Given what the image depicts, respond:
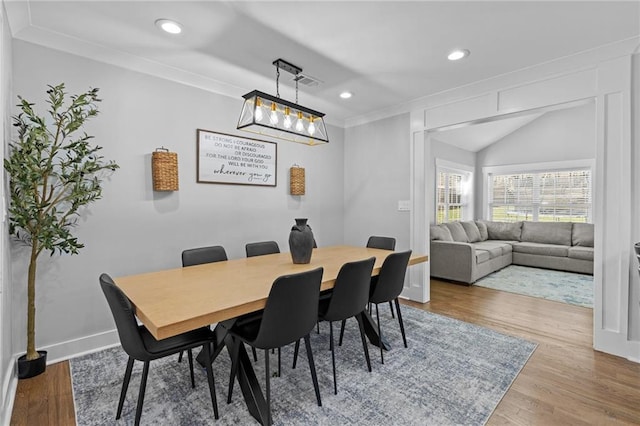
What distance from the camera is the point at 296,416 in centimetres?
182

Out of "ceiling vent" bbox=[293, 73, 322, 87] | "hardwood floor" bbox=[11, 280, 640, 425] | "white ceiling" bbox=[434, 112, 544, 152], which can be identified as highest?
"white ceiling" bbox=[434, 112, 544, 152]

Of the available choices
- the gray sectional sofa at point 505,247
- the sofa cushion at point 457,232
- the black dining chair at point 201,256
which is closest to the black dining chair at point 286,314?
the black dining chair at point 201,256

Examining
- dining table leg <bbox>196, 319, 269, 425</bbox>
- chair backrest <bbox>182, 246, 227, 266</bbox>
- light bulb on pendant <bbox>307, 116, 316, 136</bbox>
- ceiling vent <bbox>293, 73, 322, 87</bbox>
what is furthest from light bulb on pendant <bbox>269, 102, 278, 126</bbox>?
dining table leg <bbox>196, 319, 269, 425</bbox>

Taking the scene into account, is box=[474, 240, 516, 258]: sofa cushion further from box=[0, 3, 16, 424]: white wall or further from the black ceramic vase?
box=[0, 3, 16, 424]: white wall

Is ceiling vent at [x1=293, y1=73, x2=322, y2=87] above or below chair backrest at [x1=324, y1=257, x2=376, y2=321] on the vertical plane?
above

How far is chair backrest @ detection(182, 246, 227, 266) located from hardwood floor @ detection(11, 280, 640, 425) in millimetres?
1095

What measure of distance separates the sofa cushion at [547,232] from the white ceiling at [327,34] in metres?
4.49

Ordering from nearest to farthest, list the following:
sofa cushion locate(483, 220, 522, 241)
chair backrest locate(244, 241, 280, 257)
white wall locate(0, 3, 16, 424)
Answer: white wall locate(0, 3, 16, 424) < chair backrest locate(244, 241, 280, 257) < sofa cushion locate(483, 220, 522, 241)

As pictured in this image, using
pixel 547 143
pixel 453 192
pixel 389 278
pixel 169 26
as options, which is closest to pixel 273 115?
pixel 169 26

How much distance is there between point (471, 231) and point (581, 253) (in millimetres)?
1717

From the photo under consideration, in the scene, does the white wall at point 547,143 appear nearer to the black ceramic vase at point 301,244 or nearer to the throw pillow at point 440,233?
the throw pillow at point 440,233

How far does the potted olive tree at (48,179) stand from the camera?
81.9 inches

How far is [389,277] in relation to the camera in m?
2.48

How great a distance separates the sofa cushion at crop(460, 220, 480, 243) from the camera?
613cm
